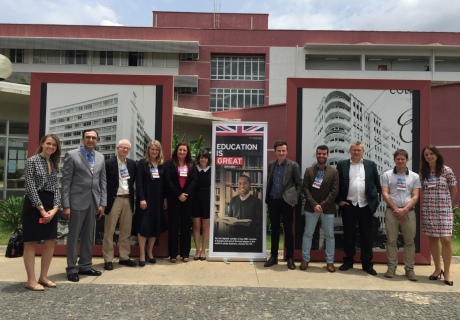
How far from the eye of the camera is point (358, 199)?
6.20m

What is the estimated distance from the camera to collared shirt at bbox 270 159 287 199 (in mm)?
6371

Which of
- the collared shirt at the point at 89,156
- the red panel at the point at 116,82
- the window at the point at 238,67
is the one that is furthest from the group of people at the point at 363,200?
the window at the point at 238,67

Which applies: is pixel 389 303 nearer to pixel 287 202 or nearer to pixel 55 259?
pixel 287 202

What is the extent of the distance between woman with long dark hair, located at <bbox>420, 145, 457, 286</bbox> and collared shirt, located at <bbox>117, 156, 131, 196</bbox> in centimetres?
451

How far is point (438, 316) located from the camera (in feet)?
14.1

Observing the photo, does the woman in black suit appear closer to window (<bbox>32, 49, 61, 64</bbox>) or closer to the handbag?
the handbag

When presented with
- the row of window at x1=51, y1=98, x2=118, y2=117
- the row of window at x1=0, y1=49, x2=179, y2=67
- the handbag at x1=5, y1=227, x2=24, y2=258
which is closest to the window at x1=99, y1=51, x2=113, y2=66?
the row of window at x1=0, y1=49, x2=179, y2=67

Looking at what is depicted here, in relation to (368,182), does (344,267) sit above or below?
below

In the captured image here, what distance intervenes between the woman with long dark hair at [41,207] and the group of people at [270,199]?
0.65 ft

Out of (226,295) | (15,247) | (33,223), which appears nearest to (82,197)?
(33,223)

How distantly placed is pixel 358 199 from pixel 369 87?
206cm

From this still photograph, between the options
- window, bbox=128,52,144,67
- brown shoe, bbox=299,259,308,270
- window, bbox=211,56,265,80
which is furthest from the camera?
window, bbox=211,56,265,80

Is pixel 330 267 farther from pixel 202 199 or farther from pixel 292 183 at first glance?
pixel 202 199

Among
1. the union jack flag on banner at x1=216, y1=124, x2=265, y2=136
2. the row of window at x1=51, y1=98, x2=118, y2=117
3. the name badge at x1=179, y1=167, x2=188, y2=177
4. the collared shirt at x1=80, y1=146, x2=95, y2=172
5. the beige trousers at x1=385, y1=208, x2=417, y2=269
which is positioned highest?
Answer: the row of window at x1=51, y1=98, x2=118, y2=117
